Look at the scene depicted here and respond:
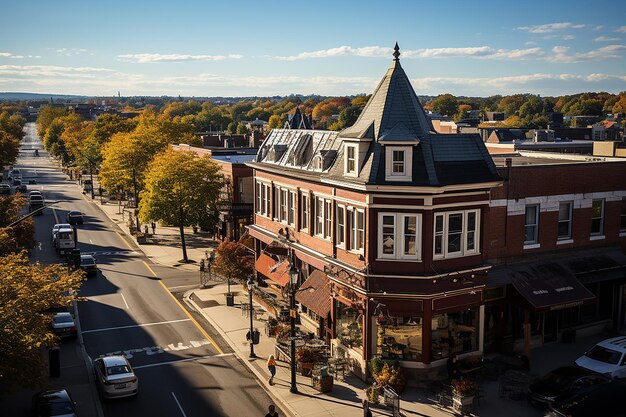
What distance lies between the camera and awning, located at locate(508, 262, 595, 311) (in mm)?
30500

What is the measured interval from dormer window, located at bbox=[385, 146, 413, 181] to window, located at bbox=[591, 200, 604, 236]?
44.6 ft

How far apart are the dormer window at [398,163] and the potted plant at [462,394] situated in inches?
355

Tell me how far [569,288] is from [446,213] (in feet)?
29.3

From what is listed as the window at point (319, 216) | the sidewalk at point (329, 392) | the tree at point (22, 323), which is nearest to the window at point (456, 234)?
the sidewalk at point (329, 392)

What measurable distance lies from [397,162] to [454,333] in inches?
339

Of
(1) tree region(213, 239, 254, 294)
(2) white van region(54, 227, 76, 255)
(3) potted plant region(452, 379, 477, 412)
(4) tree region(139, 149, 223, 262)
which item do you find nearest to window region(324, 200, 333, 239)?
(1) tree region(213, 239, 254, 294)

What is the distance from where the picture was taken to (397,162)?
28016mm

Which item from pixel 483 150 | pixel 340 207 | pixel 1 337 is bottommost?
pixel 1 337

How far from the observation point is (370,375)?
28.7 m

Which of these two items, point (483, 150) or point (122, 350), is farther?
point (122, 350)

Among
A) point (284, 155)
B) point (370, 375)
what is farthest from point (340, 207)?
point (284, 155)

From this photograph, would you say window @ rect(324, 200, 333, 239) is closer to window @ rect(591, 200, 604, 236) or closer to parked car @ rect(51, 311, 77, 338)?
window @ rect(591, 200, 604, 236)

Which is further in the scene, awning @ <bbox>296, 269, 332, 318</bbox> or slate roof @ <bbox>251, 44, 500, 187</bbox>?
awning @ <bbox>296, 269, 332, 318</bbox>

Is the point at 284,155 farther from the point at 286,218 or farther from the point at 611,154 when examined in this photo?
the point at 611,154
